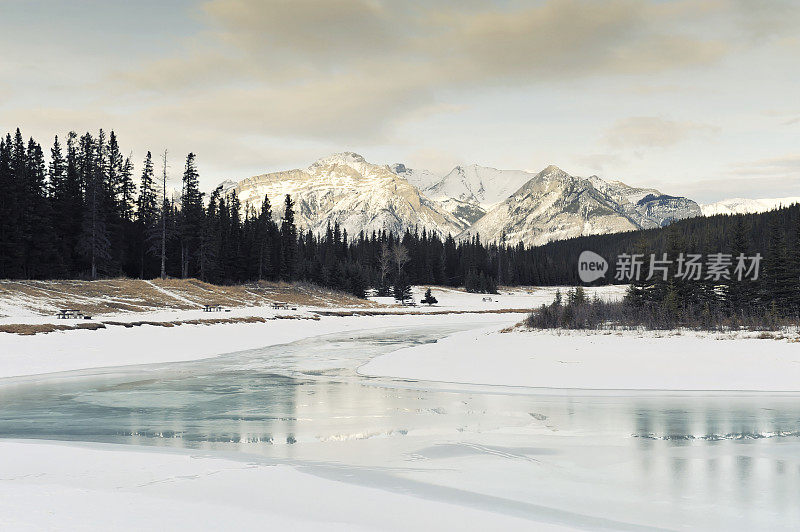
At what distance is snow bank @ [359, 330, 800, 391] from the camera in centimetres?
1870

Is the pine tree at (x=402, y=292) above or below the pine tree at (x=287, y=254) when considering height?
below

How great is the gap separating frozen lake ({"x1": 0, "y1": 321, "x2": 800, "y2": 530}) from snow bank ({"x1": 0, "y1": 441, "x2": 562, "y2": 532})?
2.00 ft

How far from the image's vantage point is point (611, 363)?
72.9ft

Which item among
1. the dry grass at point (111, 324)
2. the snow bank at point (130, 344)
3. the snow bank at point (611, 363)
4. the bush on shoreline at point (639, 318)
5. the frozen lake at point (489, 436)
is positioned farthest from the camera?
the dry grass at point (111, 324)

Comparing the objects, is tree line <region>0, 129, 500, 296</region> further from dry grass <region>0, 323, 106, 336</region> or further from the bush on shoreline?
the bush on shoreline

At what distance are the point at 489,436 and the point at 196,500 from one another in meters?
6.15

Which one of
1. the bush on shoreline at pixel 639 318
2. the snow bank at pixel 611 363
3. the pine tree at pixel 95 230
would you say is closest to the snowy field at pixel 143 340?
the snow bank at pixel 611 363

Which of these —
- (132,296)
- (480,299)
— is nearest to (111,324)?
(132,296)

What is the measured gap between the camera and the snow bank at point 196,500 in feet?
21.5

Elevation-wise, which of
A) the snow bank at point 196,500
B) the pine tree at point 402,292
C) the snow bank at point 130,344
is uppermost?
the pine tree at point 402,292

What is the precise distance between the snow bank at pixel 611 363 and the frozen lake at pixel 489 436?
5.76 feet

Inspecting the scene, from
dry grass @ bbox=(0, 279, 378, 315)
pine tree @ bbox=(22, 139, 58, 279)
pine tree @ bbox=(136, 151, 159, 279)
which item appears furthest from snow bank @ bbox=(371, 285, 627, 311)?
pine tree @ bbox=(22, 139, 58, 279)

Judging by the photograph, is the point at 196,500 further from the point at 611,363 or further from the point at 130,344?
the point at 130,344

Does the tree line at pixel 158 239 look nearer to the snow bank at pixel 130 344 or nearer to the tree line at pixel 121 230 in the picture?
the tree line at pixel 121 230
